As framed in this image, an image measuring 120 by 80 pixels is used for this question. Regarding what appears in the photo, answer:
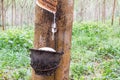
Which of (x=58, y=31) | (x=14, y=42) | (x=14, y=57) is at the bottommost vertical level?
(x=14, y=57)

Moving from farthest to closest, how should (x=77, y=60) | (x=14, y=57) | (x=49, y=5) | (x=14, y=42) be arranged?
(x=14, y=42) → (x=77, y=60) → (x=14, y=57) → (x=49, y=5)

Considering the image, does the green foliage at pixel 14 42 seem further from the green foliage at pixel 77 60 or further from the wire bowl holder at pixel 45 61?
the wire bowl holder at pixel 45 61

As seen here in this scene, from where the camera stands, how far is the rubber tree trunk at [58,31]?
1312mm

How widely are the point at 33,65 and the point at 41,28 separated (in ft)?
0.65

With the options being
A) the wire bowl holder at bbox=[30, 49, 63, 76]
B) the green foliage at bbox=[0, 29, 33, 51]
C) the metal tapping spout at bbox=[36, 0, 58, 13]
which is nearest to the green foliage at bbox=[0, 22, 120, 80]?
the green foliage at bbox=[0, 29, 33, 51]

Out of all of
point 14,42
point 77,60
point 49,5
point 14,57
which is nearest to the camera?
point 49,5

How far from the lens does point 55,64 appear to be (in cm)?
133

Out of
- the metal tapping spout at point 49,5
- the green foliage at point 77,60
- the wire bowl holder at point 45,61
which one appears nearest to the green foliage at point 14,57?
the green foliage at point 77,60

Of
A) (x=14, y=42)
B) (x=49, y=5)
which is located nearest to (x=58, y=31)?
(x=49, y=5)

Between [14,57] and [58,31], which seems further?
[14,57]

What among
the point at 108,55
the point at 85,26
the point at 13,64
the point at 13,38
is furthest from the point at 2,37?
the point at 85,26

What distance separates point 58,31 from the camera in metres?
1.33

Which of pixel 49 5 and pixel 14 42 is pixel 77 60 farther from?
pixel 49 5

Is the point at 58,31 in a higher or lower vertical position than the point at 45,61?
higher
